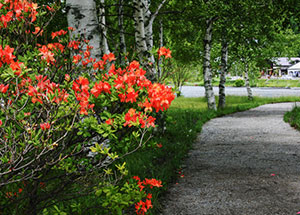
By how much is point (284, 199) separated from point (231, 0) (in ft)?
28.5

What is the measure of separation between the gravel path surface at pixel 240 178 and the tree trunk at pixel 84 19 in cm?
248

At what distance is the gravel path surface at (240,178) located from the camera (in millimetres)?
4152

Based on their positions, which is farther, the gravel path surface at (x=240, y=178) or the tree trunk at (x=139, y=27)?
the tree trunk at (x=139, y=27)

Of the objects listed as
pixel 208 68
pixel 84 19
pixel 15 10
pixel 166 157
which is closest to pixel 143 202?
pixel 15 10

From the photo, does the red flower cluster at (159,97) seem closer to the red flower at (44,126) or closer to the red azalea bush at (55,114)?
the red azalea bush at (55,114)

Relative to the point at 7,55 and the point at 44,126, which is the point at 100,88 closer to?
the point at 44,126

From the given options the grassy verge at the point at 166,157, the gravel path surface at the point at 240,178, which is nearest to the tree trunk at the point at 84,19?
the grassy verge at the point at 166,157

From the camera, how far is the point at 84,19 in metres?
4.54

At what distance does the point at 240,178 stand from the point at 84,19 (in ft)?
11.4

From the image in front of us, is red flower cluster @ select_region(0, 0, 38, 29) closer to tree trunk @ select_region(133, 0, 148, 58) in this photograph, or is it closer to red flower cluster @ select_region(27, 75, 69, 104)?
red flower cluster @ select_region(27, 75, 69, 104)

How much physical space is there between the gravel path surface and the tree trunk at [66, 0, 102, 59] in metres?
2.48

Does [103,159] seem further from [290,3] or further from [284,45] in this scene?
[284,45]

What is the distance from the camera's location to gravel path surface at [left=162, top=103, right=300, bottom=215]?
415 centimetres

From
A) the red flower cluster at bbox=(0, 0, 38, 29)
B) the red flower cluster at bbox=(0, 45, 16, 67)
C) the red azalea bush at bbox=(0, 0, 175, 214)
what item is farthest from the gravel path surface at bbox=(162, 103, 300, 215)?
the red flower cluster at bbox=(0, 0, 38, 29)
